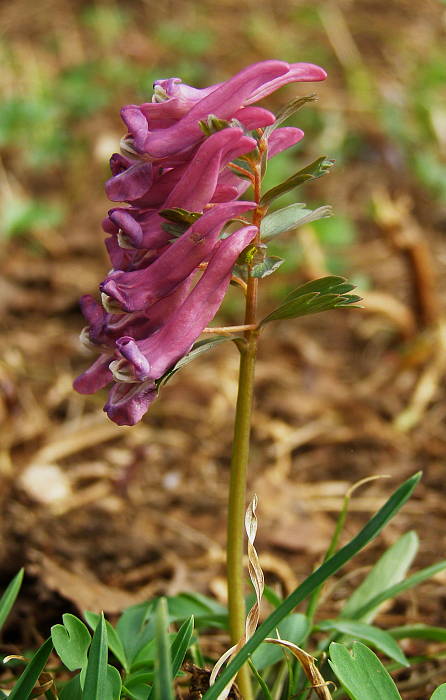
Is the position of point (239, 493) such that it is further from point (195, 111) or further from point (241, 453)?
point (195, 111)

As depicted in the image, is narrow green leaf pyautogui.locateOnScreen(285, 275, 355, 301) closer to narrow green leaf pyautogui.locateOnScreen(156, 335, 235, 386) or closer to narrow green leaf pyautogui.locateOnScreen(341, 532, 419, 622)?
narrow green leaf pyautogui.locateOnScreen(156, 335, 235, 386)

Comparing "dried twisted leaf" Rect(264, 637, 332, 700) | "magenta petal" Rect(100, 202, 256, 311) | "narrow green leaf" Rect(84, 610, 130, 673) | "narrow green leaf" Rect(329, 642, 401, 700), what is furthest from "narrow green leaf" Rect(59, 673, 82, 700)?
"magenta petal" Rect(100, 202, 256, 311)

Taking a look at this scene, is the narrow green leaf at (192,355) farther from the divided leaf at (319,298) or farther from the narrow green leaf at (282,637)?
the narrow green leaf at (282,637)

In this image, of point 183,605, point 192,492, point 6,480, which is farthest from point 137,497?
point 183,605

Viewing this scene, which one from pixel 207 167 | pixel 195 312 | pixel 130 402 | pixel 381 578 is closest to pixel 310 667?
pixel 381 578

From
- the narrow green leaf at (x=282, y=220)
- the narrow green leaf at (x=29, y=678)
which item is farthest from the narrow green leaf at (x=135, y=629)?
the narrow green leaf at (x=282, y=220)

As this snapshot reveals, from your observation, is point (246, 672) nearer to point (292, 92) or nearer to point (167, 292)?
point (167, 292)
